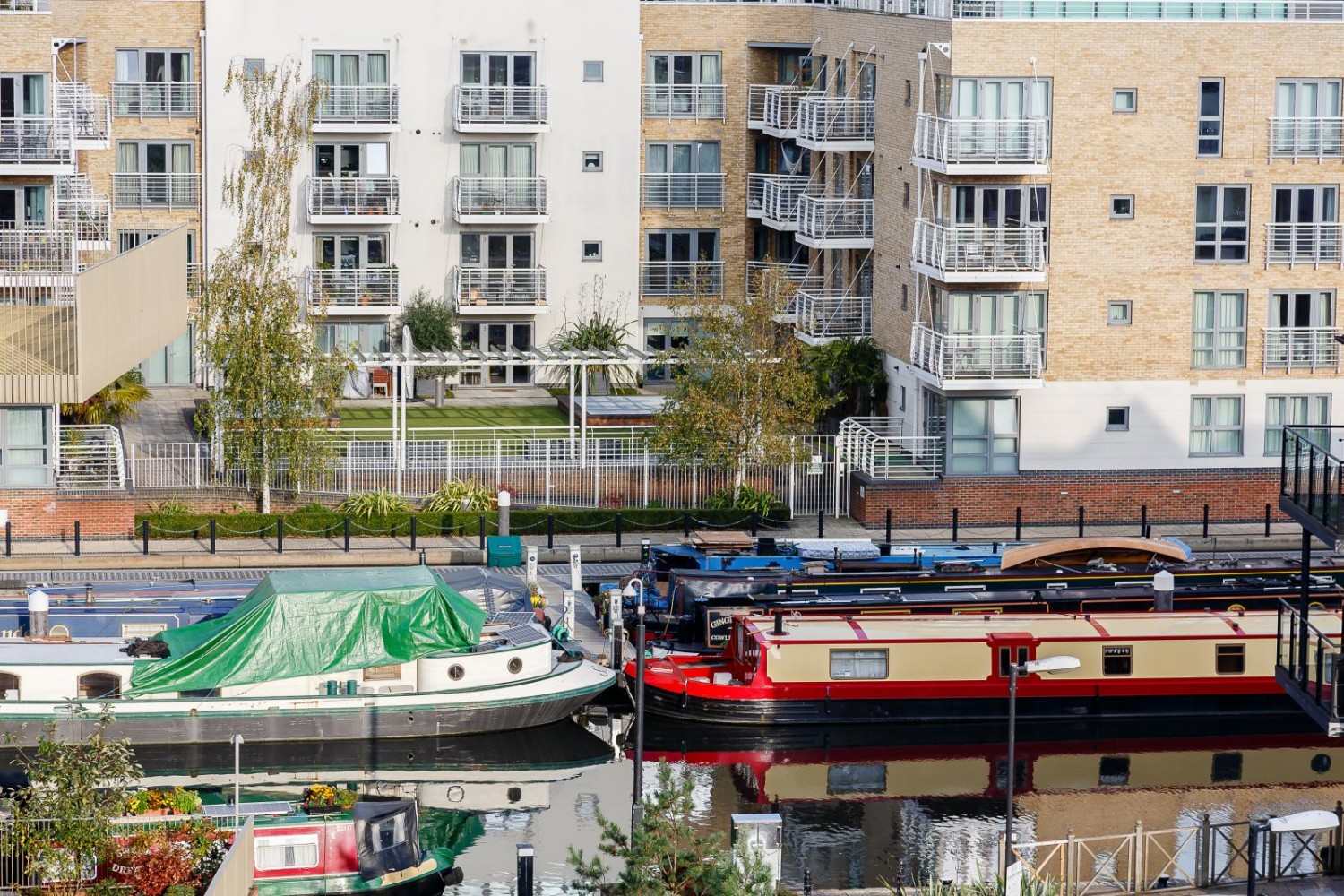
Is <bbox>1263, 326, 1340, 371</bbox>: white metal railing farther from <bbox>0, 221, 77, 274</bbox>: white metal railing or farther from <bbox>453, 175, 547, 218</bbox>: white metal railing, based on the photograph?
<bbox>0, 221, 77, 274</bbox>: white metal railing

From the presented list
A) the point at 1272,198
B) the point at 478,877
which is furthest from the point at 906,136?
the point at 478,877

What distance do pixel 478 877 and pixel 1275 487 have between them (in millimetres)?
28171

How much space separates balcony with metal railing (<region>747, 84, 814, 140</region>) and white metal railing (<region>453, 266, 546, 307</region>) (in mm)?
7567

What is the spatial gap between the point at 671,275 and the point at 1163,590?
28.0 meters

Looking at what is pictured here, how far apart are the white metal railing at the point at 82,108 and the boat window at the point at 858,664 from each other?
2294cm

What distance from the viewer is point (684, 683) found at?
43.4 meters

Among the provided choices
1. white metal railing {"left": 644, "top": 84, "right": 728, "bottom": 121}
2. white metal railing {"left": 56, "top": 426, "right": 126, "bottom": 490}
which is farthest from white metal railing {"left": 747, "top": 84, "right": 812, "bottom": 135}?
white metal railing {"left": 56, "top": 426, "right": 126, "bottom": 490}

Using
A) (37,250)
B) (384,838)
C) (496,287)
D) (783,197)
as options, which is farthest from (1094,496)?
(384,838)

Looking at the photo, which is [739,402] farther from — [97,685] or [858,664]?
[97,685]

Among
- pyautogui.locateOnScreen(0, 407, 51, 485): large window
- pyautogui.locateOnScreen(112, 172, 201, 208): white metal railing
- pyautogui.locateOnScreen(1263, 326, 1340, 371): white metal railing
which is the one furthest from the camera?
pyautogui.locateOnScreen(112, 172, 201, 208): white metal railing

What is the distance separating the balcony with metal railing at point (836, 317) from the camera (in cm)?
6353

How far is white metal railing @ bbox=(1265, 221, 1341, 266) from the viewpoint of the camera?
56.6 meters

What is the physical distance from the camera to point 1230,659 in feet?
148

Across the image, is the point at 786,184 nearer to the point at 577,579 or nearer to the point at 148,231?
the point at 148,231
